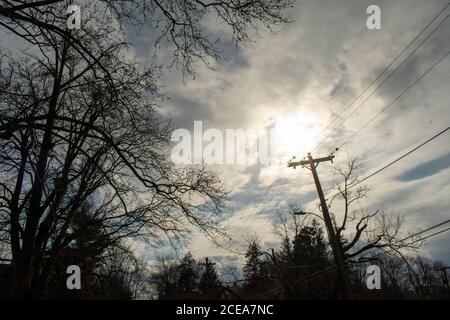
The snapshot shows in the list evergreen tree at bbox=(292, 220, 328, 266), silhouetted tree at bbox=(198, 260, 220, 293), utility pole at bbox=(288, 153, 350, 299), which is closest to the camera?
silhouetted tree at bbox=(198, 260, 220, 293)

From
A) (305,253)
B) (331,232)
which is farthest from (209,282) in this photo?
(305,253)

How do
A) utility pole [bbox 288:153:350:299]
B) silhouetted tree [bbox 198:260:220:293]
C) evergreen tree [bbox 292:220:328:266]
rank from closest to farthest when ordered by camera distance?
silhouetted tree [bbox 198:260:220:293] < utility pole [bbox 288:153:350:299] < evergreen tree [bbox 292:220:328:266]

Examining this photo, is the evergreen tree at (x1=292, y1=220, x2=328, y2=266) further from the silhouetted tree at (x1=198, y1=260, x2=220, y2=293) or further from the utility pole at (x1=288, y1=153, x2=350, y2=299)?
the utility pole at (x1=288, y1=153, x2=350, y2=299)

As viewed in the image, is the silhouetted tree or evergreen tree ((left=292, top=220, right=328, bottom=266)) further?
evergreen tree ((left=292, top=220, right=328, bottom=266))

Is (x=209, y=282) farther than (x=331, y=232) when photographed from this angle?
No

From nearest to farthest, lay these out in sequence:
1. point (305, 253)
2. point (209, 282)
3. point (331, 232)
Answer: point (209, 282) < point (331, 232) < point (305, 253)

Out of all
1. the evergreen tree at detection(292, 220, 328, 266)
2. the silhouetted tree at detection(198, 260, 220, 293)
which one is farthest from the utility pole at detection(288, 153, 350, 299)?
the evergreen tree at detection(292, 220, 328, 266)

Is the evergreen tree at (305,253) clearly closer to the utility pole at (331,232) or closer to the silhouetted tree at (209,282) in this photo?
the silhouetted tree at (209,282)

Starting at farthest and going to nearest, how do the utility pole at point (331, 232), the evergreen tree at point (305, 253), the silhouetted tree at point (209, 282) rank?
the evergreen tree at point (305, 253)
the utility pole at point (331, 232)
the silhouetted tree at point (209, 282)

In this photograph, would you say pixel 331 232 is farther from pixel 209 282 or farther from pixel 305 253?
pixel 305 253

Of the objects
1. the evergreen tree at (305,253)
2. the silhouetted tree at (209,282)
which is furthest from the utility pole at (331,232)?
the evergreen tree at (305,253)

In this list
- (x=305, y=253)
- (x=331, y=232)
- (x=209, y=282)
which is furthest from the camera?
(x=305, y=253)
